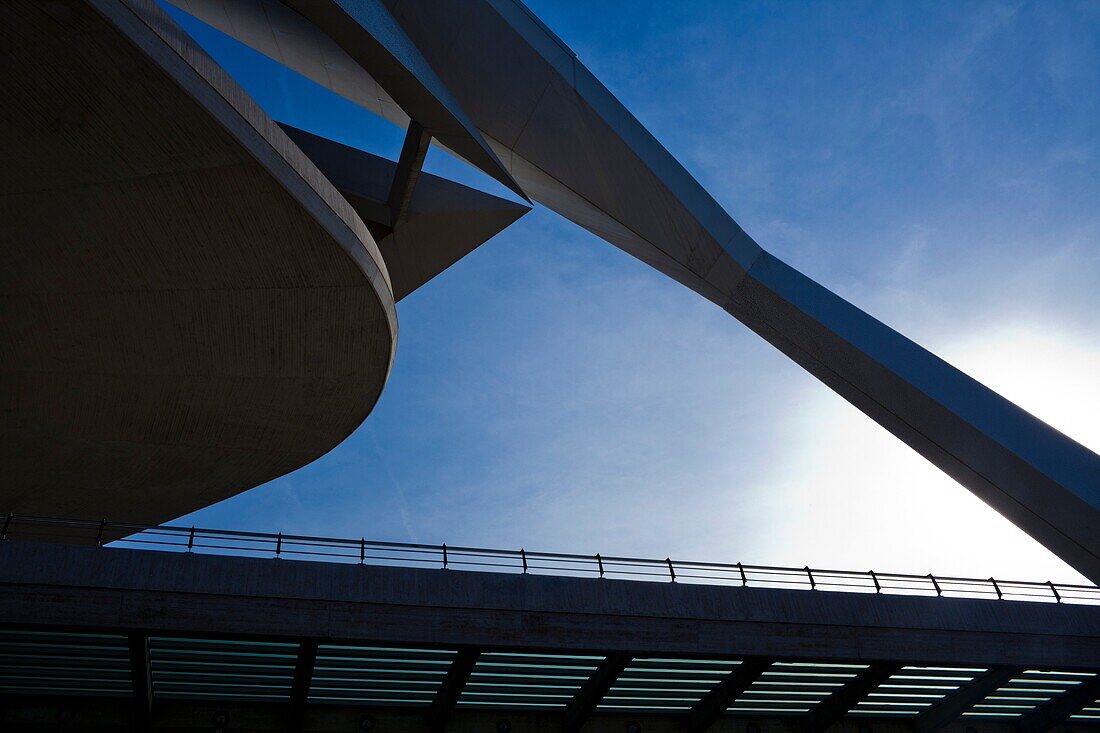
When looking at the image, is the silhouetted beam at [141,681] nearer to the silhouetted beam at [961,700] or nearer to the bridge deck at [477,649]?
the bridge deck at [477,649]

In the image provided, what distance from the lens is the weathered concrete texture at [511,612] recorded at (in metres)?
12.0

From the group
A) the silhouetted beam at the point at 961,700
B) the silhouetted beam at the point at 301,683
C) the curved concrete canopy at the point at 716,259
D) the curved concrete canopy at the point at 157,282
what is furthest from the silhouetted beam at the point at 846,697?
the curved concrete canopy at the point at 157,282

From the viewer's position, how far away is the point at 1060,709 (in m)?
18.0

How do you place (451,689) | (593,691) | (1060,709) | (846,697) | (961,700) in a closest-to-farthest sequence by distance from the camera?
(451,689)
(593,691)
(846,697)
(961,700)
(1060,709)

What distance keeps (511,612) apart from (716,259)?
25.4 ft

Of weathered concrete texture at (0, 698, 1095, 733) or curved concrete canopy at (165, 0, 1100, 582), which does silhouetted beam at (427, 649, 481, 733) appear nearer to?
weathered concrete texture at (0, 698, 1095, 733)

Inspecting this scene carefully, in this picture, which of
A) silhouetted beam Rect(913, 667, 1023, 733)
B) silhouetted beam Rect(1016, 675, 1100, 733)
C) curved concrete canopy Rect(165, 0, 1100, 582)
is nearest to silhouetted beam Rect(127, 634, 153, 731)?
curved concrete canopy Rect(165, 0, 1100, 582)

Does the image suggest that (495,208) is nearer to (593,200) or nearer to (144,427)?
(593,200)

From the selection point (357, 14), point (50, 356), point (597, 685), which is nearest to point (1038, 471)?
point (597, 685)

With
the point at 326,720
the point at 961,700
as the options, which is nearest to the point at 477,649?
the point at 326,720

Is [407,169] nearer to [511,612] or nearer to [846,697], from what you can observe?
[511,612]

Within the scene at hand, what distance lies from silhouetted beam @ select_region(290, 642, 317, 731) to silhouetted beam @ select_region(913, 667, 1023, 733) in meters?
12.5

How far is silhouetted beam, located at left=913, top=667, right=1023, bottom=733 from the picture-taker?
53.8 feet

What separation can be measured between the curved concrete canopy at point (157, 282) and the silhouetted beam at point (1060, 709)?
15.4 metres
